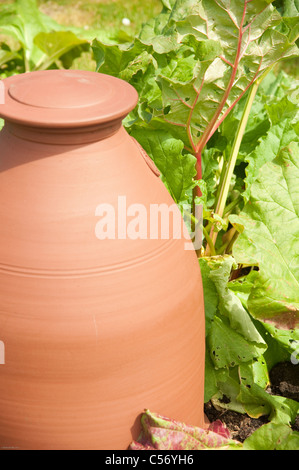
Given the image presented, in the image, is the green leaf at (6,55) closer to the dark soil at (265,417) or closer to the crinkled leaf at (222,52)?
the crinkled leaf at (222,52)

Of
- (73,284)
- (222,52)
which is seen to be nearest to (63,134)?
(73,284)

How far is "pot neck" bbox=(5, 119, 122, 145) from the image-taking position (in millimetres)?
1443

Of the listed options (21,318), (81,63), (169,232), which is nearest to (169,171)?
(169,232)

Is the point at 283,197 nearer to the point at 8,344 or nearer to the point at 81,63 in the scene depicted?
the point at 8,344

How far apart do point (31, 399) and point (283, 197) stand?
975 mm

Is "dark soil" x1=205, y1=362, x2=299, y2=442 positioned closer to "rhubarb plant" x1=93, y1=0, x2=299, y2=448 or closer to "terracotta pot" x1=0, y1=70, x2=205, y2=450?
"rhubarb plant" x1=93, y1=0, x2=299, y2=448

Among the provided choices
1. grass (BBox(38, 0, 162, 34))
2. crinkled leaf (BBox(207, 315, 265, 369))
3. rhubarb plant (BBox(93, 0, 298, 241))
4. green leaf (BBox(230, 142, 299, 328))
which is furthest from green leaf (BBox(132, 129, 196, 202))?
grass (BBox(38, 0, 162, 34))

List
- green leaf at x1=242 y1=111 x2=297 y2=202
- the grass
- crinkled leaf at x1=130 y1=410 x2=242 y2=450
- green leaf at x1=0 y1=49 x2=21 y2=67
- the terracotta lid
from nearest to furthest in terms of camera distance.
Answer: the terracotta lid, crinkled leaf at x1=130 y1=410 x2=242 y2=450, green leaf at x1=242 y1=111 x2=297 y2=202, green leaf at x1=0 y1=49 x2=21 y2=67, the grass

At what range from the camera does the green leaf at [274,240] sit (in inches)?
71.1

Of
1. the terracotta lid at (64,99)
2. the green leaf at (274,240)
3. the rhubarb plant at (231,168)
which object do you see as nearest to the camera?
the terracotta lid at (64,99)

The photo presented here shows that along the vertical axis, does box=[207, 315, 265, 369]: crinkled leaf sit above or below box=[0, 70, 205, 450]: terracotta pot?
below

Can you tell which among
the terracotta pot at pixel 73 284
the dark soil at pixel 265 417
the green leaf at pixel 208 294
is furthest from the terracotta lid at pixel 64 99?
the dark soil at pixel 265 417

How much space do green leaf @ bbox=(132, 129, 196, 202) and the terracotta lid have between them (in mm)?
503

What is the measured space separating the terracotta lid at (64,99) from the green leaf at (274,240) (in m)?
0.56
